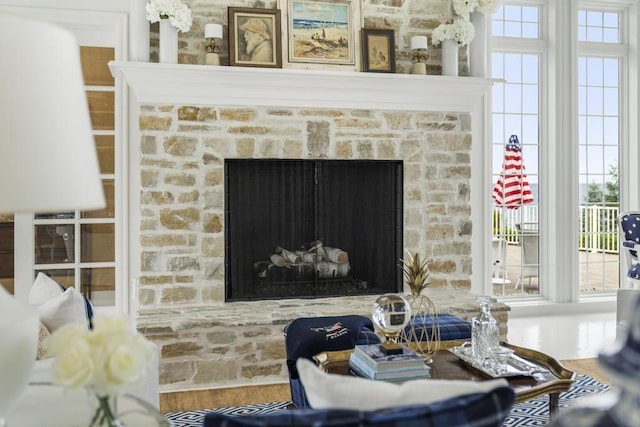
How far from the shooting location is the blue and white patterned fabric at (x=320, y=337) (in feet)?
8.79

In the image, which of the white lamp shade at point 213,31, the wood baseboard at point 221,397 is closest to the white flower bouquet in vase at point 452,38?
the white lamp shade at point 213,31

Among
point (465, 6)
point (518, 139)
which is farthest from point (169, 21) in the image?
point (518, 139)

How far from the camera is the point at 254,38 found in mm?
4375

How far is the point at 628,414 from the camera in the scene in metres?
0.82

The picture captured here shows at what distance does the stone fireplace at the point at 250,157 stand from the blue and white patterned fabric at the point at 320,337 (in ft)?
3.42

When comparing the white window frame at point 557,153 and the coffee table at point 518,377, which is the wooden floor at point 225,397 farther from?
the white window frame at point 557,153

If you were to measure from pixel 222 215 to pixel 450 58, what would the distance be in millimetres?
2146

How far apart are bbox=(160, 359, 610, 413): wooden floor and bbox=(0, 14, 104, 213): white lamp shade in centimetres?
235

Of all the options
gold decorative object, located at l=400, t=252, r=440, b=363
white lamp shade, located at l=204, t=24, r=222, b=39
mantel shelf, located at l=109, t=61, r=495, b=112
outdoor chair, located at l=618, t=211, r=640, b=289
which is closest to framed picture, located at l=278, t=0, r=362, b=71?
mantel shelf, located at l=109, t=61, r=495, b=112

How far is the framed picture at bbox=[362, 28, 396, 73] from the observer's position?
180 inches

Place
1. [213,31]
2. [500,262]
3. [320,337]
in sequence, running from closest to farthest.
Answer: [320,337], [213,31], [500,262]

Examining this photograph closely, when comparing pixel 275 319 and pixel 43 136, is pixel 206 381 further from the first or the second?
pixel 43 136

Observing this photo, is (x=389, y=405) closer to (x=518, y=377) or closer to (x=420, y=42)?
(x=518, y=377)

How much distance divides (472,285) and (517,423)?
200 cm
